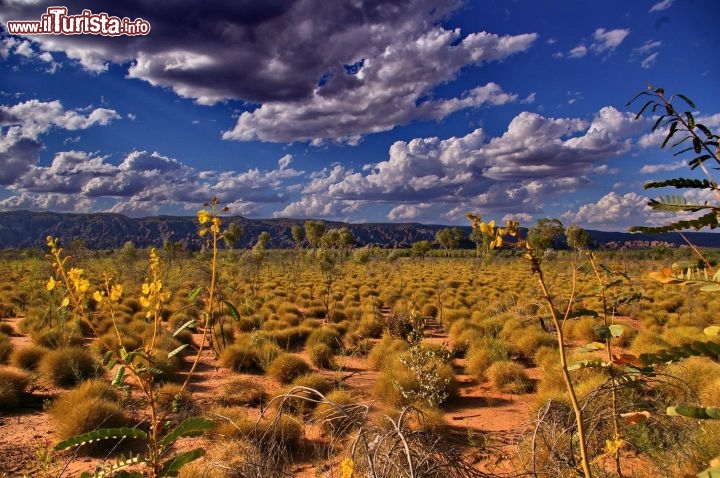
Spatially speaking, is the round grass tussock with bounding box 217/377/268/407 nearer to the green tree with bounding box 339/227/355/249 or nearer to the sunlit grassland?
the sunlit grassland

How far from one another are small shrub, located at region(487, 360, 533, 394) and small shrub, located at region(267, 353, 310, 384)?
4261mm

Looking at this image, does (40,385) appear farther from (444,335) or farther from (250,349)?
(444,335)

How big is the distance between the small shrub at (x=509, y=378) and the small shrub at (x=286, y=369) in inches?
168

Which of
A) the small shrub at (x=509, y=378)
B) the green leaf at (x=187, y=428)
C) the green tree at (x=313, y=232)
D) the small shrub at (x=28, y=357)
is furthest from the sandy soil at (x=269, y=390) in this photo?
the green tree at (x=313, y=232)

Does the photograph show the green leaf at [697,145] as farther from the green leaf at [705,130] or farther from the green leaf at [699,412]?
the green leaf at [699,412]

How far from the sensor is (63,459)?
5.86 meters

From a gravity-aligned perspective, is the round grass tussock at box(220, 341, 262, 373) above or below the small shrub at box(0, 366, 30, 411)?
below

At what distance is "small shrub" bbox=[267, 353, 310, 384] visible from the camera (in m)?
9.36

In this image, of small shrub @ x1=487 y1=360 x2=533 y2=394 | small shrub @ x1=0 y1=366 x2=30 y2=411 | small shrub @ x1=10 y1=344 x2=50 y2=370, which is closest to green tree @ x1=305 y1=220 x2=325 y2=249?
small shrub @ x1=10 y1=344 x2=50 y2=370

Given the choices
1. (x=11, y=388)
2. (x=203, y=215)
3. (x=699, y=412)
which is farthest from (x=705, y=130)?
(x=11, y=388)

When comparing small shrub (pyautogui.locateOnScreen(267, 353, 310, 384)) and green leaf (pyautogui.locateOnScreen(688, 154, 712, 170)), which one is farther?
small shrub (pyautogui.locateOnScreen(267, 353, 310, 384))

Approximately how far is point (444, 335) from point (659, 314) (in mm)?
8784

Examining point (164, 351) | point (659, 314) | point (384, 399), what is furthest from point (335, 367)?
point (659, 314)

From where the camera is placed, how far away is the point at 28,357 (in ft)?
31.9
